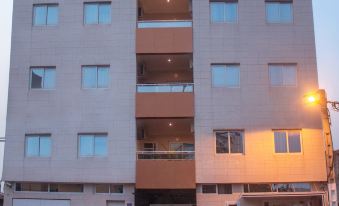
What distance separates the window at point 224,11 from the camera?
28.1m

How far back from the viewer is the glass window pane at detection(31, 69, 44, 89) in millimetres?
28156

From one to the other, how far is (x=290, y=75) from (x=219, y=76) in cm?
388

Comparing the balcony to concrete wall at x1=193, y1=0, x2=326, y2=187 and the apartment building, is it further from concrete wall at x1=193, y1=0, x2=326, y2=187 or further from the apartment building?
concrete wall at x1=193, y1=0, x2=326, y2=187

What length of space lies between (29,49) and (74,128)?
17.7ft

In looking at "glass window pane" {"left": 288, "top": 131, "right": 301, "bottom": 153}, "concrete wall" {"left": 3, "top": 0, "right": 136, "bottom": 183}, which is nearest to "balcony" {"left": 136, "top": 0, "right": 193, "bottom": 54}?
"concrete wall" {"left": 3, "top": 0, "right": 136, "bottom": 183}

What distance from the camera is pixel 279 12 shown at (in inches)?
1112

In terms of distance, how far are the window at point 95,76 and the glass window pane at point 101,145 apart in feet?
9.47

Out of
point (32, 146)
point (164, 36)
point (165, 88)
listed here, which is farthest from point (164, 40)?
point (32, 146)

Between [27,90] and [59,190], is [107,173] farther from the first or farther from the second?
[27,90]

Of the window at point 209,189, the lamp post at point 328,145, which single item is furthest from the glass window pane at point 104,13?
the lamp post at point 328,145

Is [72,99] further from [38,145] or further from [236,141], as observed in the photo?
[236,141]

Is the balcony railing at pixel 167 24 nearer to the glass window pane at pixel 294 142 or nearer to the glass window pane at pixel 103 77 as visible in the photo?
the glass window pane at pixel 103 77

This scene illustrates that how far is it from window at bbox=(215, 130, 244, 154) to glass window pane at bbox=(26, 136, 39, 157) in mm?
9855

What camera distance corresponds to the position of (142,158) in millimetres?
27156
